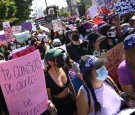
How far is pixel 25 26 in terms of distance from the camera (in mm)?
17016

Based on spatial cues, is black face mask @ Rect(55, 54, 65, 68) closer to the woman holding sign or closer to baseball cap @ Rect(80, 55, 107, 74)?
the woman holding sign

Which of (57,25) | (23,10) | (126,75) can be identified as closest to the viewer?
(126,75)

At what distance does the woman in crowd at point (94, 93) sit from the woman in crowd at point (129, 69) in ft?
0.62

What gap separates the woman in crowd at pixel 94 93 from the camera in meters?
2.92

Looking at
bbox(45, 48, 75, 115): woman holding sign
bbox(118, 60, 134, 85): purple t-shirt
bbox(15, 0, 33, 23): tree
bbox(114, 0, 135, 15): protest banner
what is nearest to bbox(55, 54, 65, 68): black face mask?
bbox(45, 48, 75, 115): woman holding sign

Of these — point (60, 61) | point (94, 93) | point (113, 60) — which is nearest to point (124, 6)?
point (113, 60)

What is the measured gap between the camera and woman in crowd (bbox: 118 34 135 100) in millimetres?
3084

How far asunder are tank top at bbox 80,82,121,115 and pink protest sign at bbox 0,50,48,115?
1.31 feet

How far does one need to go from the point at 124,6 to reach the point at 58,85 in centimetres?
324

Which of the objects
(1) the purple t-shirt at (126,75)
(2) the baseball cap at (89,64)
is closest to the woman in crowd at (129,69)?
(1) the purple t-shirt at (126,75)

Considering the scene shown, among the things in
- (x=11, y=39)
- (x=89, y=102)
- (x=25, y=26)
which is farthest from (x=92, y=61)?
(x=25, y=26)

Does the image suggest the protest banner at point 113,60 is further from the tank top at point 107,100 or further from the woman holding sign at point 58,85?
the tank top at point 107,100

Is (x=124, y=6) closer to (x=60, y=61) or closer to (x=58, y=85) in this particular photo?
(x=60, y=61)

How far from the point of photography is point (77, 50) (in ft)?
19.5
